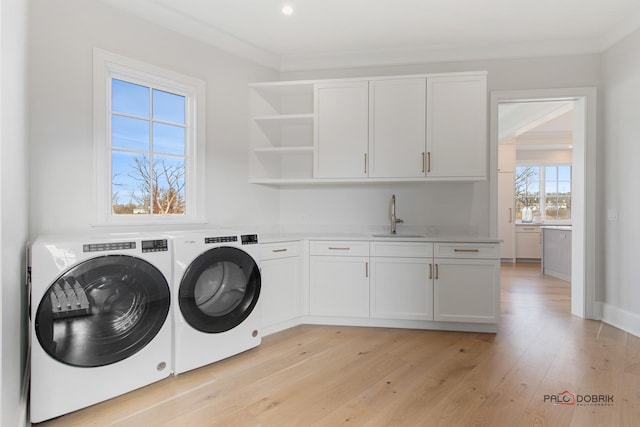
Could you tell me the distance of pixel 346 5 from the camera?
2684mm

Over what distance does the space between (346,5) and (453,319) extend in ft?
9.13

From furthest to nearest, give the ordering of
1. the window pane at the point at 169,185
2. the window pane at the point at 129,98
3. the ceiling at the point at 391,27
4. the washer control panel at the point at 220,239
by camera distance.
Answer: the window pane at the point at 169,185, the ceiling at the point at 391,27, the window pane at the point at 129,98, the washer control panel at the point at 220,239

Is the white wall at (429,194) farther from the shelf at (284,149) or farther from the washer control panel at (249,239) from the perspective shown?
the washer control panel at (249,239)

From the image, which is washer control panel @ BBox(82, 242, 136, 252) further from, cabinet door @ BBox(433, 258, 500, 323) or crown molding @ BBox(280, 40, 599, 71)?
crown molding @ BBox(280, 40, 599, 71)

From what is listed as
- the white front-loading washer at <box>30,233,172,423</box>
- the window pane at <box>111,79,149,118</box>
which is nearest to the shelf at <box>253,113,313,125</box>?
the window pane at <box>111,79,149,118</box>

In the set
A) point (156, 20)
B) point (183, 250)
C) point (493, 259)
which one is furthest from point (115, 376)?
point (493, 259)

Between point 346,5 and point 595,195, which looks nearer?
point 346,5

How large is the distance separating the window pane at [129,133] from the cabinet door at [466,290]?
105 inches

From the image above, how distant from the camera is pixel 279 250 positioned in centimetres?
299

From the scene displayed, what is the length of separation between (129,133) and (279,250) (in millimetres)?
1505

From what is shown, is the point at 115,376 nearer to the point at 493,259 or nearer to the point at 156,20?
the point at 156,20

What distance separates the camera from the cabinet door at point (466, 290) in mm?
2938

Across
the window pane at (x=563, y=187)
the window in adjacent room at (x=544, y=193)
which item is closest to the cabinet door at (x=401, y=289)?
the window in adjacent room at (x=544, y=193)

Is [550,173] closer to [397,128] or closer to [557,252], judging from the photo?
[557,252]
